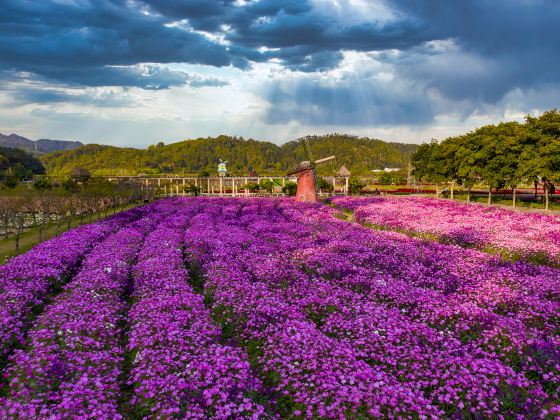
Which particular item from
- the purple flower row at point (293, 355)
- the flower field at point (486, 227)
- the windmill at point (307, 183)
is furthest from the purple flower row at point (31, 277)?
the windmill at point (307, 183)

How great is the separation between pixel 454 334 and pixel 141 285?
9.00 metres

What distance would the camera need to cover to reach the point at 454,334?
9336mm

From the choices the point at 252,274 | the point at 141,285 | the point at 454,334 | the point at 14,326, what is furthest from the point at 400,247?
the point at 14,326

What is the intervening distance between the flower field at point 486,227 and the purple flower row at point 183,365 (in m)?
15.6

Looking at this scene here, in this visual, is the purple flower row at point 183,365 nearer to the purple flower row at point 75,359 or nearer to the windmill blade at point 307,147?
the purple flower row at point 75,359

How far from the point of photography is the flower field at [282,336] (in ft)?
20.8

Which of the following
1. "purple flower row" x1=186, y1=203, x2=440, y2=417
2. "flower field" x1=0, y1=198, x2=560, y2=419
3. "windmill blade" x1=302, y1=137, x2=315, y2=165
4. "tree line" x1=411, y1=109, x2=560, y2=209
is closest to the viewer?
"purple flower row" x1=186, y1=203, x2=440, y2=417

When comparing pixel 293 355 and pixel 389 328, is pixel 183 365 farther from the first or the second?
pixel 389 328

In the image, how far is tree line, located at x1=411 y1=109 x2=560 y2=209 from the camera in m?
40.5

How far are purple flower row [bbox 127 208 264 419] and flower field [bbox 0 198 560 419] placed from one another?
1.7 inches

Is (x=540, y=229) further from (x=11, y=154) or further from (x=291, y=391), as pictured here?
(x=11, y=154)

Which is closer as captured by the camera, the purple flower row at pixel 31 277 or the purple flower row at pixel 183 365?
the purple flower row at pixel 183 365

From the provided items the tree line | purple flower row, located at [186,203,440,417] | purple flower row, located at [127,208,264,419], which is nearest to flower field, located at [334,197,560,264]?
the tree line

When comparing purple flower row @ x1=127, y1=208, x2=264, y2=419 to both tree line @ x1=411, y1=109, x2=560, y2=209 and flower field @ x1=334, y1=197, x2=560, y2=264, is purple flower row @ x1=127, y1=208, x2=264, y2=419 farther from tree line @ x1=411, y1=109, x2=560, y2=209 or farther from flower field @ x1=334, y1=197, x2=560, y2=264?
tree line @ x1=411, y1=109, x2=560, y2=209
